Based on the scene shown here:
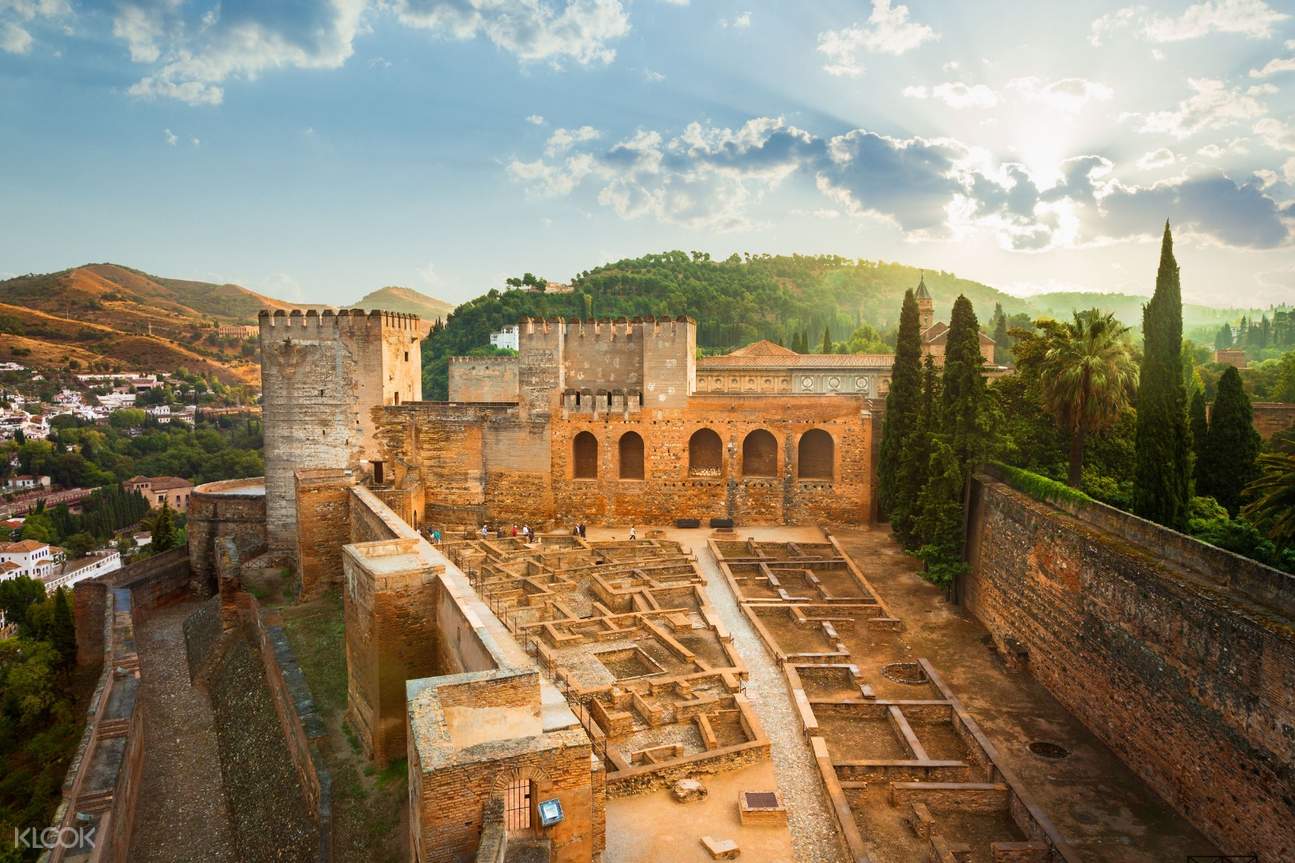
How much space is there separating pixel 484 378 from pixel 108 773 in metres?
25.0

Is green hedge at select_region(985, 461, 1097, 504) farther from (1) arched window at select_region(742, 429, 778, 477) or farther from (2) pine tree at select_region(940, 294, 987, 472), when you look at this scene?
(1) arched window at select_region(742, 429, 778, 477)

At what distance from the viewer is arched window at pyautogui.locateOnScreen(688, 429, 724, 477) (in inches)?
1088

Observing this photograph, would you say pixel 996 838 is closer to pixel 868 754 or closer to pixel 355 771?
pixel 868 754

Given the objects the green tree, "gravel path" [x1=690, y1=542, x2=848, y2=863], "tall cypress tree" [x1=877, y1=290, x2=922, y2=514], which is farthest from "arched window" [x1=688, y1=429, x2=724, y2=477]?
the green tree

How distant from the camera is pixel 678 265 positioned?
288 feet

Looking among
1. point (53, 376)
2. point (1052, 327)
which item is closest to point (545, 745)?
point (1052, 327)

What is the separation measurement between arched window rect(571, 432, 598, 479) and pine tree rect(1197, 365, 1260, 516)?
17736 millimetres

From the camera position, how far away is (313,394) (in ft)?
78.8

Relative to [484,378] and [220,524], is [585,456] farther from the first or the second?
[484,378]

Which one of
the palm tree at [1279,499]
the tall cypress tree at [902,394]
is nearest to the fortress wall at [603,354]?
the tall cypress tree at [902,394]

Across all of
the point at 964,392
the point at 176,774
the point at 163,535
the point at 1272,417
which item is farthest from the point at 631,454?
the point at 1272,417

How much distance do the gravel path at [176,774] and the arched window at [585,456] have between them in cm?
1289

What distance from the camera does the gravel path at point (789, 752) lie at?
408 inches

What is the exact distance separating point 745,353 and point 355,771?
35.4 m
